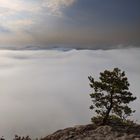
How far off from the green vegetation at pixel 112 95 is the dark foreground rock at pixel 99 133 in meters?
2.52

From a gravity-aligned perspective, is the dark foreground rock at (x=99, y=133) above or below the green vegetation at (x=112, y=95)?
below

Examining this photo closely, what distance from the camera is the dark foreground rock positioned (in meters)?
45.7

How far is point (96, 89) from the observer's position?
5319 cm

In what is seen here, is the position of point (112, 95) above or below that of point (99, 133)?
above

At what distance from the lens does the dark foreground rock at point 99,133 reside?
45.7 metres

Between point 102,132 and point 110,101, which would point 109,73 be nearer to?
point 110,101

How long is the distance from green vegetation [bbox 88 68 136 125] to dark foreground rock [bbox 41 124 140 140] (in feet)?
8.27

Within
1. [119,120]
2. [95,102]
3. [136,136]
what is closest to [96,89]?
[95,102]

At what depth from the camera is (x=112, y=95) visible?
52.4 metres

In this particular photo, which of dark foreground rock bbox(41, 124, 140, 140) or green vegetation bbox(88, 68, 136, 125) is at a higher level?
green vegetation bbox(88, 68, 136, 125)

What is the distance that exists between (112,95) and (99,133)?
721 centimetres

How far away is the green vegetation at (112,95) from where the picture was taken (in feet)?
169

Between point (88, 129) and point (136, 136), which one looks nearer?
point (136, 136)

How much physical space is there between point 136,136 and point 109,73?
35.6 ft
